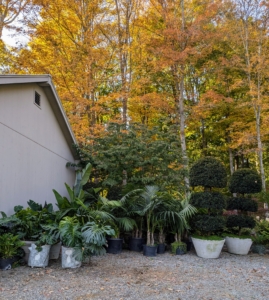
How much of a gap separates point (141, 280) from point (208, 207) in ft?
9.27

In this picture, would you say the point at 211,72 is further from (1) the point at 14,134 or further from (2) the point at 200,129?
(1) the point at 14,134

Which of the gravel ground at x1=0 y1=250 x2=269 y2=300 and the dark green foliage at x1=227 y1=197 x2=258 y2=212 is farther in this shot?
the dark green foliage at x1=227 y1=197 x2=258 y2=212

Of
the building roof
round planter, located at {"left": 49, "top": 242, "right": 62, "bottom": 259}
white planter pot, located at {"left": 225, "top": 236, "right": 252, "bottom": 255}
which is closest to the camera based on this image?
round planter, located at {"left": 49, "top": 242, "right": 62, "bottom": 259}

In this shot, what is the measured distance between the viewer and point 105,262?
563cm

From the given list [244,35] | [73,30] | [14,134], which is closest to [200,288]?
[14,134]

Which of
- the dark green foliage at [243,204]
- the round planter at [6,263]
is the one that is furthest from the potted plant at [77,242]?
the dark green foliage at [243,204]

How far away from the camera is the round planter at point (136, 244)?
6824 millimetres

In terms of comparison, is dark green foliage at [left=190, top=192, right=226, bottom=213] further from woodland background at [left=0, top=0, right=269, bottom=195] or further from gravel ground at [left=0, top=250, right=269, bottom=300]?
woodland background at [left=0, top=0, right=269, bottom=195]

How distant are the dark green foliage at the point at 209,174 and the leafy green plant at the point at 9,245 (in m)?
4.37

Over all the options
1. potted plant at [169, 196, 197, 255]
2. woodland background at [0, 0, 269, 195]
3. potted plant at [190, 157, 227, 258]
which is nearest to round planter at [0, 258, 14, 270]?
potted plant at [169, 196, 197, 255]

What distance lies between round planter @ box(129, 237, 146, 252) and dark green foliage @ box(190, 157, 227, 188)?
82.1 inches

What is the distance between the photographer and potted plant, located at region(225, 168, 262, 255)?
22.3 ft

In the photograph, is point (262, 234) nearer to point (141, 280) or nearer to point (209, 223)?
point (209, 223)

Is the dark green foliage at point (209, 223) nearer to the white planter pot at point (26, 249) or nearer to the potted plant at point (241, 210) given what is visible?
the potted plant at point (241, 210)
